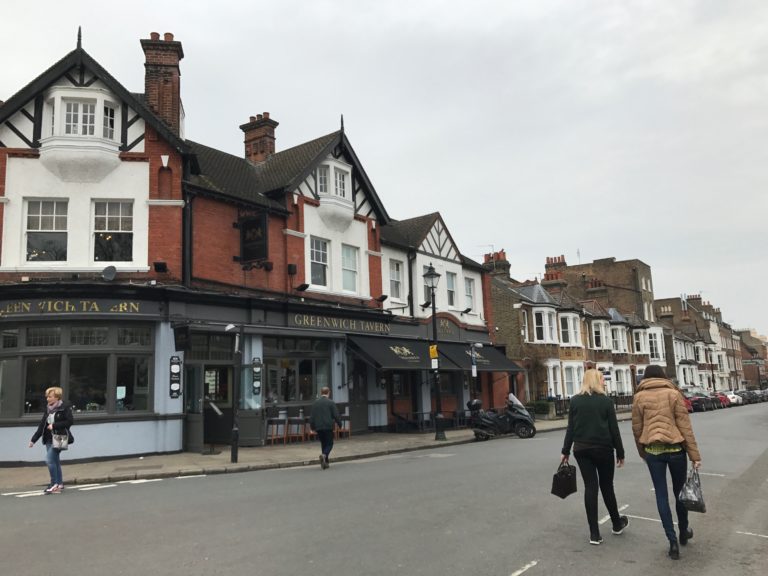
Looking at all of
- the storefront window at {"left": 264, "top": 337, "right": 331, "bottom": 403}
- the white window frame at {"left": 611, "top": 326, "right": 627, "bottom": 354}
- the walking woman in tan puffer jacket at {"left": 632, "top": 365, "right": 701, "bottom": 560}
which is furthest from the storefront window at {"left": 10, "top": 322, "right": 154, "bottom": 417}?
the white window frame at {"left": 611, "top": 326, "right": 627, "bottom": 354}

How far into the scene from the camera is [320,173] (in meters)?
21.6

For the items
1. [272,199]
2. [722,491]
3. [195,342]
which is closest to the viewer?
[722,491]

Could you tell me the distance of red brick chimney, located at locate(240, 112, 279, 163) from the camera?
23844mm

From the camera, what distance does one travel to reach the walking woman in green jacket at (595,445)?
629cm

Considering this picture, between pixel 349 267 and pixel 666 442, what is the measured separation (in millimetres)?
16881

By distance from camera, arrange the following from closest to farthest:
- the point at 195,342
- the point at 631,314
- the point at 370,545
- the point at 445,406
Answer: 1. the point at 370,545
2. the point at 195,342
3. the point at 445,406
4. the point at 631,314

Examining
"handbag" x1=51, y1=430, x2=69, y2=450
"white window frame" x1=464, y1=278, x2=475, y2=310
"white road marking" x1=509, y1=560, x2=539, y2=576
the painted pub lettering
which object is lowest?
"white road marking" x1=509, y1=560, x2=539, y2=576

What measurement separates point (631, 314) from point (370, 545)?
52088mm

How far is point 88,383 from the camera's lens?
50.0ft

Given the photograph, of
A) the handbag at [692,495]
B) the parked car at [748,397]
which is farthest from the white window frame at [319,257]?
the parked car at [748,397]

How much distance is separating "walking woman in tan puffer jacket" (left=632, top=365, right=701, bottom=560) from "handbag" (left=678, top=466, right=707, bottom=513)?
0.12 metres

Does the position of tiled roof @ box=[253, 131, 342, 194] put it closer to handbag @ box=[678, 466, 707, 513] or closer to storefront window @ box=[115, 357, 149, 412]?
storefront window @ box=[115, 357, 149, 412]

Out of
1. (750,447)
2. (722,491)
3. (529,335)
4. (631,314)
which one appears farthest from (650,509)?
(631,314)

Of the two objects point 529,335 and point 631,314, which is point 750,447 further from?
point 631,314
